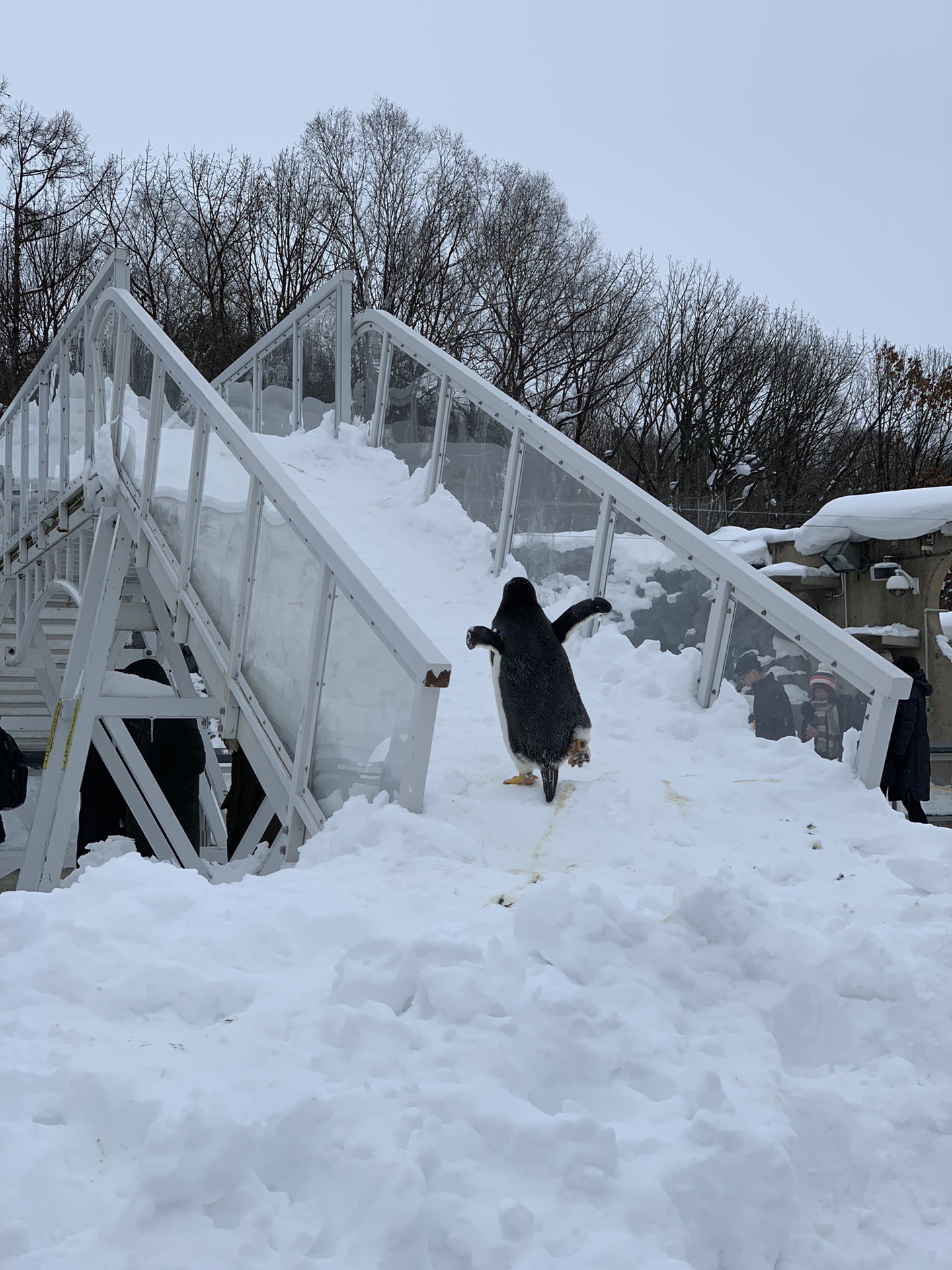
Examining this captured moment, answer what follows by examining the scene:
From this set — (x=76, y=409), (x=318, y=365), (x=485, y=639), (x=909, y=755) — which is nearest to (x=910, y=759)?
(x=909, y=755)

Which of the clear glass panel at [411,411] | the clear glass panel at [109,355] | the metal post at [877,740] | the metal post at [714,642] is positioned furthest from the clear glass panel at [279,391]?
the metal post at [877,740]

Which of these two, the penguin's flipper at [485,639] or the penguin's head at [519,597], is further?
the penguin's head at [519,597]

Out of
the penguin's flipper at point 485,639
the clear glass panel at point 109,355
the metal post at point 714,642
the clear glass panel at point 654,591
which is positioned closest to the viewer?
the penguin's flipper at point 485,639

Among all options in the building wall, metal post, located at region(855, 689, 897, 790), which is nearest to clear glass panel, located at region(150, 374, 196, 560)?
metal post, located at region(855, 689, 897, 790)

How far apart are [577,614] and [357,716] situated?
1221 millimetres

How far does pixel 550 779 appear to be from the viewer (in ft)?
14.5

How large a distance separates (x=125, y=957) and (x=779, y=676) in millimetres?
3469

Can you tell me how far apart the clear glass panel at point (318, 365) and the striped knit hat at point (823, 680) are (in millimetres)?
6272

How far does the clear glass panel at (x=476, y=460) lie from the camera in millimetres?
7719

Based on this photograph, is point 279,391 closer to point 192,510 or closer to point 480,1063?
point 192,510

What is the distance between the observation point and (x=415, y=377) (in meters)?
8.98

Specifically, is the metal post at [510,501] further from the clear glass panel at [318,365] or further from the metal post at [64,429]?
the metal post at [64,429]

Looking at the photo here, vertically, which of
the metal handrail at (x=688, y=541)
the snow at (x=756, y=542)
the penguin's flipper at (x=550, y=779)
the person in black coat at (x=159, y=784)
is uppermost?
the metal handrail at (x=688, y=541)

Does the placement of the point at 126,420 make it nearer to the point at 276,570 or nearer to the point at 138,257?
the point at 276,570
